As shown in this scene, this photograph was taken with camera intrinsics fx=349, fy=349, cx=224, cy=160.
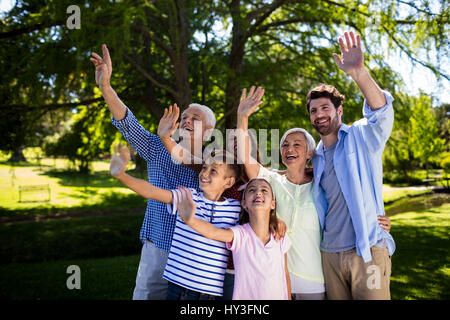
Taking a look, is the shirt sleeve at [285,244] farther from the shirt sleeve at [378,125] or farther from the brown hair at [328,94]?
the brown hair at [328,94]

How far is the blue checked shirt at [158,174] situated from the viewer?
99.0 inches

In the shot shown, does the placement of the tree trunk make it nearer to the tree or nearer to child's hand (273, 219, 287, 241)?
child's hand (273, 219, 287, 241)

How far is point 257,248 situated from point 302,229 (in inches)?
13.4

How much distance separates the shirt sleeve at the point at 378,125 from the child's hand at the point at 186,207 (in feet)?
4.06

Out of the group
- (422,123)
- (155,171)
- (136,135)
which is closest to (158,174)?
(155,171)

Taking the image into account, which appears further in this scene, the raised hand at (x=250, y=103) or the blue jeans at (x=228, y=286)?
the raised hand at (x=250, y=103)

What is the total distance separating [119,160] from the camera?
75.6 inches

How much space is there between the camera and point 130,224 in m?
10.8

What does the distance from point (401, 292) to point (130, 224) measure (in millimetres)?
8011

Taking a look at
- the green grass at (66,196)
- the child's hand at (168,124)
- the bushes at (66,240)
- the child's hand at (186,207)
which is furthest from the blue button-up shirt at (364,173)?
the green grass at (66,196)

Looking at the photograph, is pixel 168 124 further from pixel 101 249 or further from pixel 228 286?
pixel 101 249

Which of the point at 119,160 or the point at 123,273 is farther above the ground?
the point at 119,160

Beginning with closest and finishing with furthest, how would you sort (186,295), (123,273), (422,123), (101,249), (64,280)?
(186,295)
(64,280)
(123,273)
(422,123)
(101,249)
